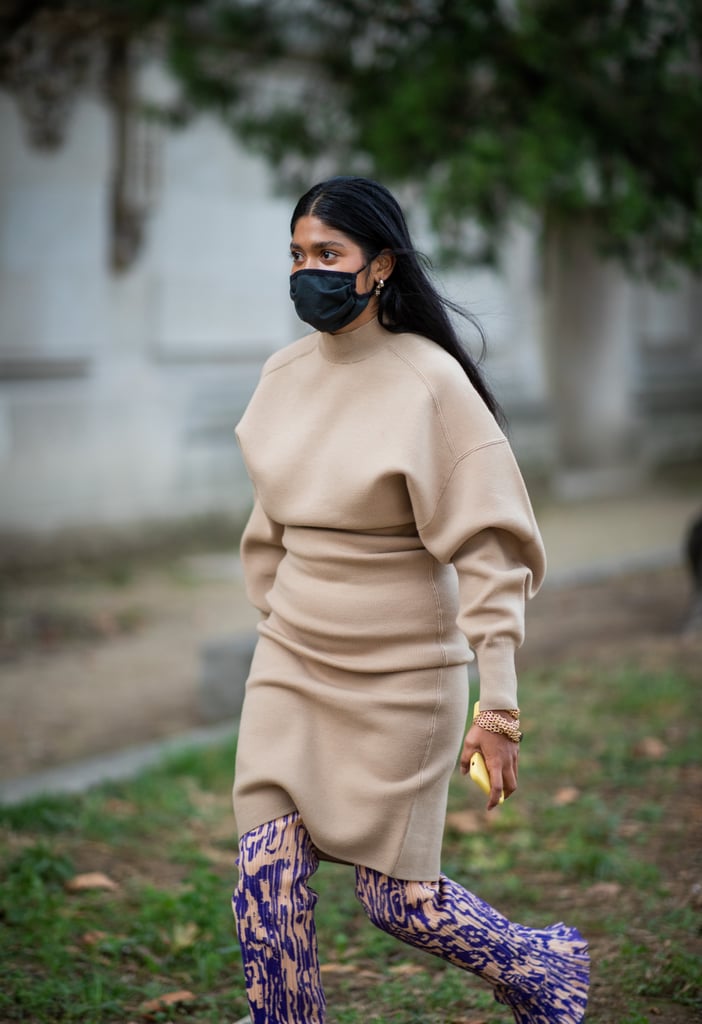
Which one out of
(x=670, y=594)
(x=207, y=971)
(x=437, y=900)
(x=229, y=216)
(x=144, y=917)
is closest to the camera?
(x=437, y=900)

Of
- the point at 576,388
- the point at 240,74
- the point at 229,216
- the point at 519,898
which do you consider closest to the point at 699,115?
the point at 240,74

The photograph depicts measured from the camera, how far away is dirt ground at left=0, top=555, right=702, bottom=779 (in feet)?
19.7

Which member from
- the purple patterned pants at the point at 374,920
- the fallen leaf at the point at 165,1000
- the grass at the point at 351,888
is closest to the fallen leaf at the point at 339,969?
the grass at the point at 351,888

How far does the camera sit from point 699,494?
1375 cm

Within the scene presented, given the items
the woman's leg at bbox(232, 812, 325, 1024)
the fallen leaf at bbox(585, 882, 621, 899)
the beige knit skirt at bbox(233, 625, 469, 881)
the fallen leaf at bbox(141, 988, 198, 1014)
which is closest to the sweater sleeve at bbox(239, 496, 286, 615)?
the beige knit skirt at bbox(233, 625, 469, 881)

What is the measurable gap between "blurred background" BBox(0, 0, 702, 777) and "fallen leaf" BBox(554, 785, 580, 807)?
67.3 inches

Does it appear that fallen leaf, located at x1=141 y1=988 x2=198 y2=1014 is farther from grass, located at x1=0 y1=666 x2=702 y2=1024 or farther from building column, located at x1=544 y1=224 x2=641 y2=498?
building column, located at x1=544 y1=224 x2=641 y2=498

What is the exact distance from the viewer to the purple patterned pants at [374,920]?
2381 mm

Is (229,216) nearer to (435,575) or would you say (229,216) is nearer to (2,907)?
(2,907)

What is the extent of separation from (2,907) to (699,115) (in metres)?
4.60

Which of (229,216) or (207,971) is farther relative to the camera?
(229,216)

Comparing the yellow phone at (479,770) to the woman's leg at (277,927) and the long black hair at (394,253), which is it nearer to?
the woman's leg at (277,927)

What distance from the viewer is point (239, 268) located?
10.6 metres

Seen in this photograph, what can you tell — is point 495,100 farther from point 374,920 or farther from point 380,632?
point 374,920
